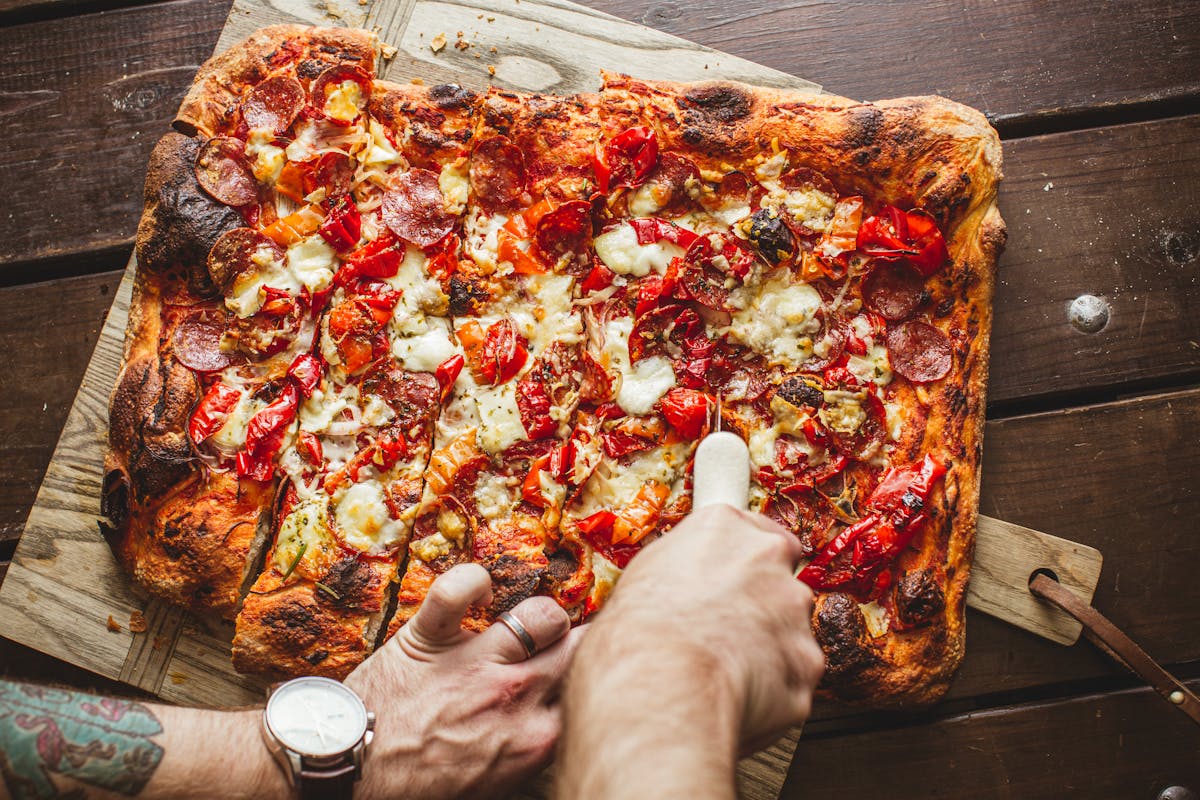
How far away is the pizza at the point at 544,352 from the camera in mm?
3219

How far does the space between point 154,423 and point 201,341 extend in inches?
13.5

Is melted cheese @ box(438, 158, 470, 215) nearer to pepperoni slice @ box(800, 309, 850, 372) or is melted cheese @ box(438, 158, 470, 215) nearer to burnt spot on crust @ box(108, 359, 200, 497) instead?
burnt spot on crust @ box(108, 359, 200, 497)

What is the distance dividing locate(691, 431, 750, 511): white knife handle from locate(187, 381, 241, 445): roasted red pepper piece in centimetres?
170

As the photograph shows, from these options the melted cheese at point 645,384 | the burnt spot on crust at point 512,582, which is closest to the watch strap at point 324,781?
the burnt spot on crust at point 512,582

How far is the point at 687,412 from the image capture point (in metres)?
3.23

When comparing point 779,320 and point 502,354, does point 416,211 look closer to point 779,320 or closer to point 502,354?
point 502,354

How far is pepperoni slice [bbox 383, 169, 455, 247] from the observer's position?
11.3 feet

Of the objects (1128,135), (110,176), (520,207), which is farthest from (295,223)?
(1128,135)

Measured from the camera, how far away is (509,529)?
3279 mm

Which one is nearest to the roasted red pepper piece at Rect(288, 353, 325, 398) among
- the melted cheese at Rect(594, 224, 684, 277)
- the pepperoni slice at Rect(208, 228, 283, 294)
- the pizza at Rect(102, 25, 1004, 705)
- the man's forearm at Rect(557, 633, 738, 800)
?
the pizza at Rect(102, 25, 1004, 705)

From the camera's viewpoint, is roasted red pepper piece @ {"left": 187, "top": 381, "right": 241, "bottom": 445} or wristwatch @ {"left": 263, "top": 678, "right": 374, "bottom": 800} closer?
wristwatch @ {"left": 263, "top": 678, "right": 374, "bottom": 800}

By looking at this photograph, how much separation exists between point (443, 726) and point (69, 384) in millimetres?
2283

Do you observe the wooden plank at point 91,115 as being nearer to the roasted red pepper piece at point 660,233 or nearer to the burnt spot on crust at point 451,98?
the burnt spot on crust at point 451,98

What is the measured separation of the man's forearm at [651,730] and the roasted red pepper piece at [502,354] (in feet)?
4.69
